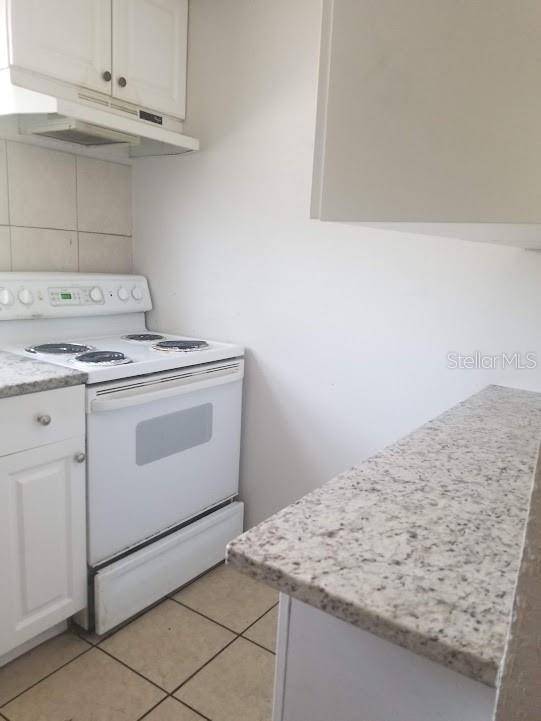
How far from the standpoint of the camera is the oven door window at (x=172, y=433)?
1.74m

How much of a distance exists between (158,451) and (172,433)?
0.27 feet

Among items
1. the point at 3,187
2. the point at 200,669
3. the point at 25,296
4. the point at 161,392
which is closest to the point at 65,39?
the point at 3,187

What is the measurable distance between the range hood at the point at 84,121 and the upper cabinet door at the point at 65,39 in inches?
1.8

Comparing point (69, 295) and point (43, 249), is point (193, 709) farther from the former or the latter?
point (43, 249)

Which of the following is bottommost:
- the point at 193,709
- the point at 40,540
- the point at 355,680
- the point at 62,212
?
the point at 193,709

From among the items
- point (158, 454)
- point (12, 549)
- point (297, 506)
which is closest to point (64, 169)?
point (158, 454)

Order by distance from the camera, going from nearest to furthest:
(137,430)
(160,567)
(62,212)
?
(137,430) < (160,567) < (62,212)

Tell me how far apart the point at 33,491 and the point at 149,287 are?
Answer: 113 centimetres

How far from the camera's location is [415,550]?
0.66 m

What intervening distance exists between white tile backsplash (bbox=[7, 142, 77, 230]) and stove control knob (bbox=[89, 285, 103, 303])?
268 mm

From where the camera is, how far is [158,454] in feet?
5.89

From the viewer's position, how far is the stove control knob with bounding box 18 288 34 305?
1853mm

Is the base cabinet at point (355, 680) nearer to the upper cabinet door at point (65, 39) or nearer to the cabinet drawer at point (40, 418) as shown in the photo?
the cabinet drawer at point (40, 418)

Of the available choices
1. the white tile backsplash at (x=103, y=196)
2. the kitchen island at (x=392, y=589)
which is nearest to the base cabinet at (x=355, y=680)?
the kitchen island at (x=392, y=589)
